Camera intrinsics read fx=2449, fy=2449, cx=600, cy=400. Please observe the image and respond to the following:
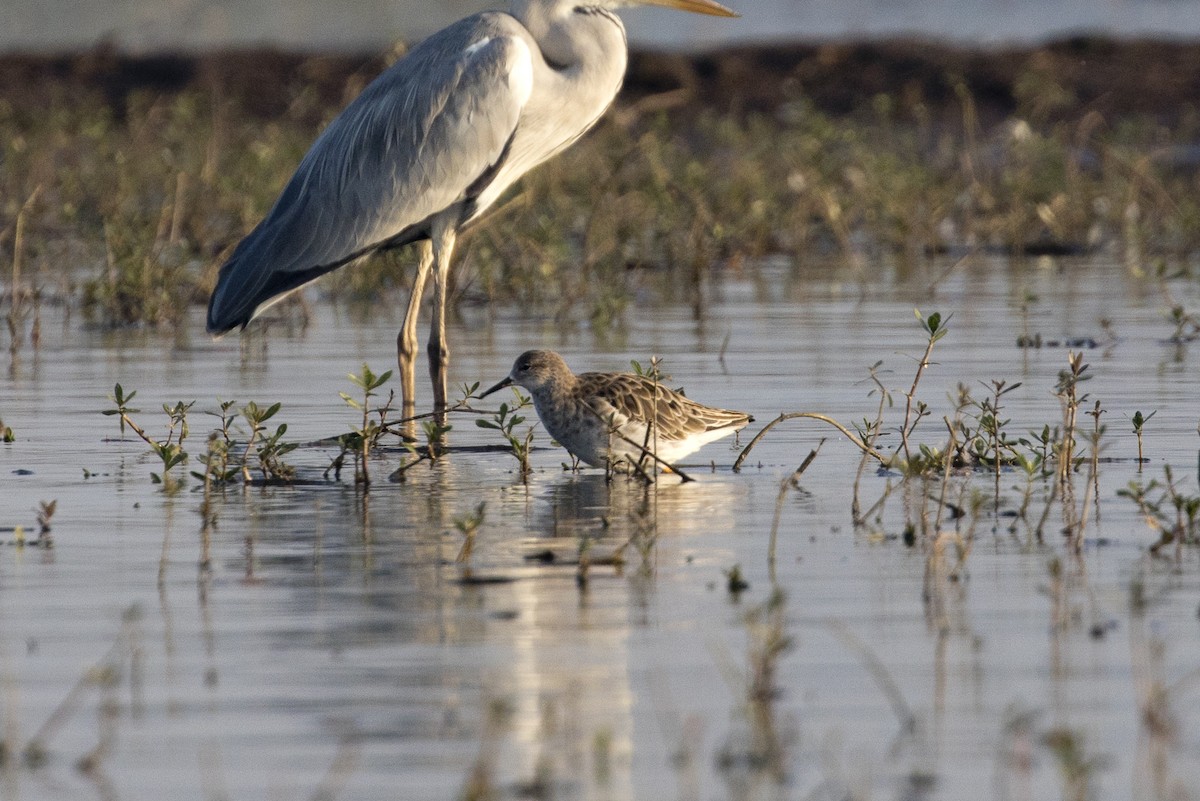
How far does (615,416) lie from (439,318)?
99.7 inches

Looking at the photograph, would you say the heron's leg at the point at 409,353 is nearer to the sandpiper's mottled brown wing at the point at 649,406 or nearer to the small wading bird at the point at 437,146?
the small wading bird at the point at 437,146

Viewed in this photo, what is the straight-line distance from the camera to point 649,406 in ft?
23.9

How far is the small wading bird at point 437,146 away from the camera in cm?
956

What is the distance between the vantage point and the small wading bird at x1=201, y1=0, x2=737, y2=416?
956 centimetres

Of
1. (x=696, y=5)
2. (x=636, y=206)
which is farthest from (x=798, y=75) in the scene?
(x=696, y=5)

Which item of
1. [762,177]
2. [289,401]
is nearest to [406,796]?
[289,401]

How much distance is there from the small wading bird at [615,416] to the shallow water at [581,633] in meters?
0.13

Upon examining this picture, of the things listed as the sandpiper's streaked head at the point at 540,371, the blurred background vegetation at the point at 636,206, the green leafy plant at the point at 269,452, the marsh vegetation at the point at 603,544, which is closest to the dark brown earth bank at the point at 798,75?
the blurred background vegetation at the point at 636,206

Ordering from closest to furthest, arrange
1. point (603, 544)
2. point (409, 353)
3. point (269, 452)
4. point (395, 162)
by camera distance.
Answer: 1. point (603, 544)
2. point (269, 452)
3. point (409, 353)
4. point (395, 162)

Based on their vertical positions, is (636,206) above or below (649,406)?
above

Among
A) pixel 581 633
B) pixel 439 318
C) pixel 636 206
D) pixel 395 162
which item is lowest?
pixel 581 633

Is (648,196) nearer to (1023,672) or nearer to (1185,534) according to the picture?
(1185,534)

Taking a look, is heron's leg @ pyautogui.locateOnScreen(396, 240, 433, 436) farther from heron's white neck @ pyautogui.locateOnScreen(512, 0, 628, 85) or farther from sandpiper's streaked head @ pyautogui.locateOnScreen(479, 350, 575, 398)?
sandpiper's streaked head @ pyautogui.locateOnScreen(479, 350, 575, 398)

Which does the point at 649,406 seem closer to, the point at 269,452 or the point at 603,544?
the point at 269,452
